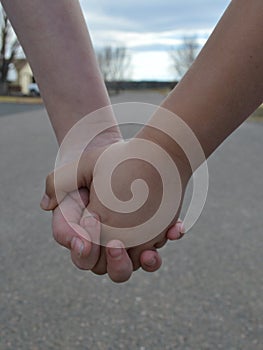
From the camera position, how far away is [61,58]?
652mm

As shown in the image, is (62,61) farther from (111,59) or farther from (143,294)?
(111,59)

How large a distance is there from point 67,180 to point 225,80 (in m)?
0.23

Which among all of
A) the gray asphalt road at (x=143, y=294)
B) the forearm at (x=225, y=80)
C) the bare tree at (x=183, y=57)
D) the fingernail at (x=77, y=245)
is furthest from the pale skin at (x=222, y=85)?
the bare tree at (x=183, y=57)

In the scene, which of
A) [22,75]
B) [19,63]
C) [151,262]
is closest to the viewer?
[151,262]

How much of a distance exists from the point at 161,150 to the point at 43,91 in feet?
0.75

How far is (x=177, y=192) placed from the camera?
22.1 inches

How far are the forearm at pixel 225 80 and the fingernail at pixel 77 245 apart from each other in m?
0.15

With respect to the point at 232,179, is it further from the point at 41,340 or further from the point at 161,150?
the point at 161,150

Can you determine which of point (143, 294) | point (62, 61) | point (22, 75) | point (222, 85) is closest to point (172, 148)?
point (222, 85)

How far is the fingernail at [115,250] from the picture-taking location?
0.57m

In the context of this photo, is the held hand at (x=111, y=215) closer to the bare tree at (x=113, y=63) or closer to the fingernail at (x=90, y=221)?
the fingernail at (x=90, y=221)

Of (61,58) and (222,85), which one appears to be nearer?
(222,85)

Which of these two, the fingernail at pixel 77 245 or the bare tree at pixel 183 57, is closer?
the fingernail at pixel 77 245

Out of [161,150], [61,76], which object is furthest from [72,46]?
[161,150]
